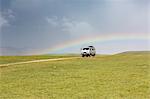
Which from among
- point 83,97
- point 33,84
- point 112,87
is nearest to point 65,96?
point 83,97

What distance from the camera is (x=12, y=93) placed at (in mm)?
24219

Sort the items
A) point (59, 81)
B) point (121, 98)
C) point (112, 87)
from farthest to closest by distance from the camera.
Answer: point (59, 81) → point (112, 87) → point (121, 98)

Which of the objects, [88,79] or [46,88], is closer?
[46,88]

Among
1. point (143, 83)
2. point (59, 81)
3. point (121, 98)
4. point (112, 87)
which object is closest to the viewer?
point (121, 98)

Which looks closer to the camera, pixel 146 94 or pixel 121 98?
pixel 121 98

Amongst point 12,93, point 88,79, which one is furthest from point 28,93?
point 88,79

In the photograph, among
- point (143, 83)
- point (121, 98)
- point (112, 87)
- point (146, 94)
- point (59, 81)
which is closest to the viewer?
point (121, 98)

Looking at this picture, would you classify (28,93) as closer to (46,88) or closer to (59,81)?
(46,88)

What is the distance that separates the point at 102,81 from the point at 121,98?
7734 mm

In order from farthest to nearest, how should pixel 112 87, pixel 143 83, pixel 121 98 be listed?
pixel 143 83
pixel 112 87
pixel 121 98

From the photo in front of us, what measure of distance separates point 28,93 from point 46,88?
2.34m

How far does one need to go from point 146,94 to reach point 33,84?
1016 centimetres

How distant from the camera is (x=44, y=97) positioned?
879 inches

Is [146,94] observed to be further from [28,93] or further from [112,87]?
[28,93]
